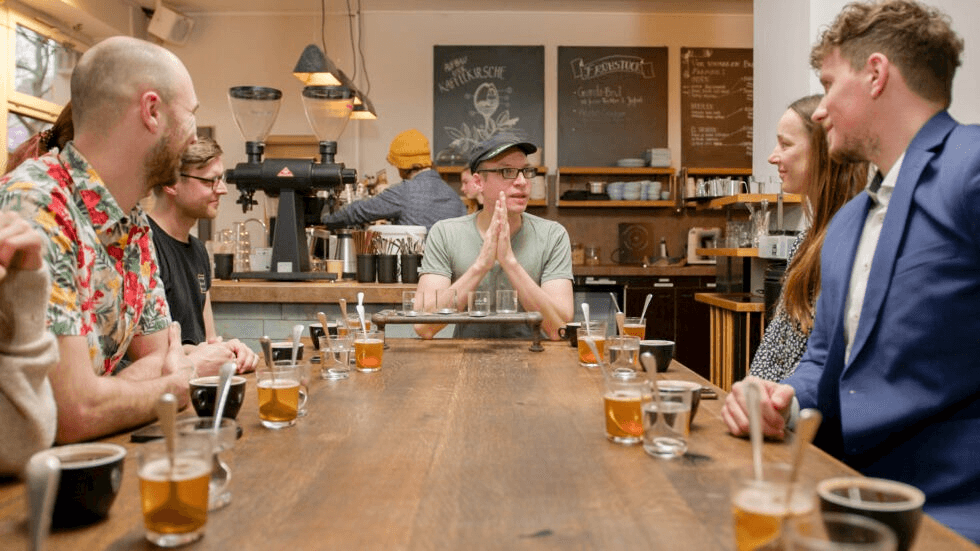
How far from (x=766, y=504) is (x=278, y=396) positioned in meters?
0.92

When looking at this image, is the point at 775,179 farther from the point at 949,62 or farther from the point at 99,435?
the point at 99,435

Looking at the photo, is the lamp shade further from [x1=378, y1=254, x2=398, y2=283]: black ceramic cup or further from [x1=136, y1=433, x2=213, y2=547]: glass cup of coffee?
[x1=136, y1=433, x2=213, y2=547]: glass cup of coffee

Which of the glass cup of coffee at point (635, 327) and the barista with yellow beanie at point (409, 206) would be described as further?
the barista with yellow beanie at point (409, 206)

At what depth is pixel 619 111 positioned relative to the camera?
297 inches

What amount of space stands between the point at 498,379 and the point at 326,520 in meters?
1.02

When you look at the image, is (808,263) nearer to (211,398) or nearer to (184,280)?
(211,398)

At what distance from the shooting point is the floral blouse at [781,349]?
2209 millimetres

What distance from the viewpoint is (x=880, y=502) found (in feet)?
2.87

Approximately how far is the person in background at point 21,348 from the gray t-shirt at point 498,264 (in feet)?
6.56

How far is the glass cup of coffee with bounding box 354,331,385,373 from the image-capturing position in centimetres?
208

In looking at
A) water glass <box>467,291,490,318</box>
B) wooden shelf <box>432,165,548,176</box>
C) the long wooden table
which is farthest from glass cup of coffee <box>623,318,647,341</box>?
wooden shelf <box>432,165,548,176</box>

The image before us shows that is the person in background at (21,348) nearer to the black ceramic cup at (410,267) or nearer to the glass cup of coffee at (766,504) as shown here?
the glass cup of coffee at (766,504)

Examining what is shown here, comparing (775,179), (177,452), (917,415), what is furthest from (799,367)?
(775,179)

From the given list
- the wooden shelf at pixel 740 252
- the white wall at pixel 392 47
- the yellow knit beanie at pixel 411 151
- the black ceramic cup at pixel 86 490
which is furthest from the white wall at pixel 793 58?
the black ceramic cup at pixel 86 490
